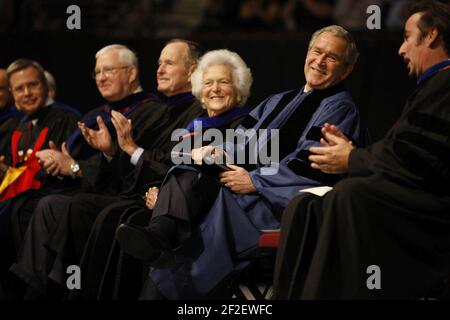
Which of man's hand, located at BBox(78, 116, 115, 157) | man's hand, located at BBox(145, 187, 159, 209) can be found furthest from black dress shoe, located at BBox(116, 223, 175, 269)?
man's hand, located at BBox(78, 116, 115, 157)

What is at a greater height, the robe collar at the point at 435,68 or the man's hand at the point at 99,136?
the robe collar at the point at 435,68

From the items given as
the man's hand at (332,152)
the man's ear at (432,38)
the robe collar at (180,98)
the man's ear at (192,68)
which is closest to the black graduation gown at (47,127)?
the robe collar at (180,98)

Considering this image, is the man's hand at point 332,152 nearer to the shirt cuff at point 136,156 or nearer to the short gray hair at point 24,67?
the shirt cuff at point 136,156

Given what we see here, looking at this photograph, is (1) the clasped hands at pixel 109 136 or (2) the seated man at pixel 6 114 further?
(2) the seated man at pixel 6 114

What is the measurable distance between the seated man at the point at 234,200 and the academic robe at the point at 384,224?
18.0 inches

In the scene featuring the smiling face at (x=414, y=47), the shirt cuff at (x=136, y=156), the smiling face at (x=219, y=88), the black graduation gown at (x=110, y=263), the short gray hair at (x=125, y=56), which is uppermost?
the smiling face at (x=414, y=47)

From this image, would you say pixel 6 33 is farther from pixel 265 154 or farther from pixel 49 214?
pixel 265 154

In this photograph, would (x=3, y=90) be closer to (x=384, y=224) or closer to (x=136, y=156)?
(x=136, y=156)

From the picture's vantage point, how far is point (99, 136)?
19.5ft

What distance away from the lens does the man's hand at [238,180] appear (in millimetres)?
4910

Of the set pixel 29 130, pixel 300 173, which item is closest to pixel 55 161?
pixel 29 130

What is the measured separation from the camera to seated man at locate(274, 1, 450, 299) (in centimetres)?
418

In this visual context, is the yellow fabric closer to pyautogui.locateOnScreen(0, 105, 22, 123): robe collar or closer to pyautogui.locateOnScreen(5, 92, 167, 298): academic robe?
pyautogui.locateOnScreen(5, 92, 167, 298): academic robe
